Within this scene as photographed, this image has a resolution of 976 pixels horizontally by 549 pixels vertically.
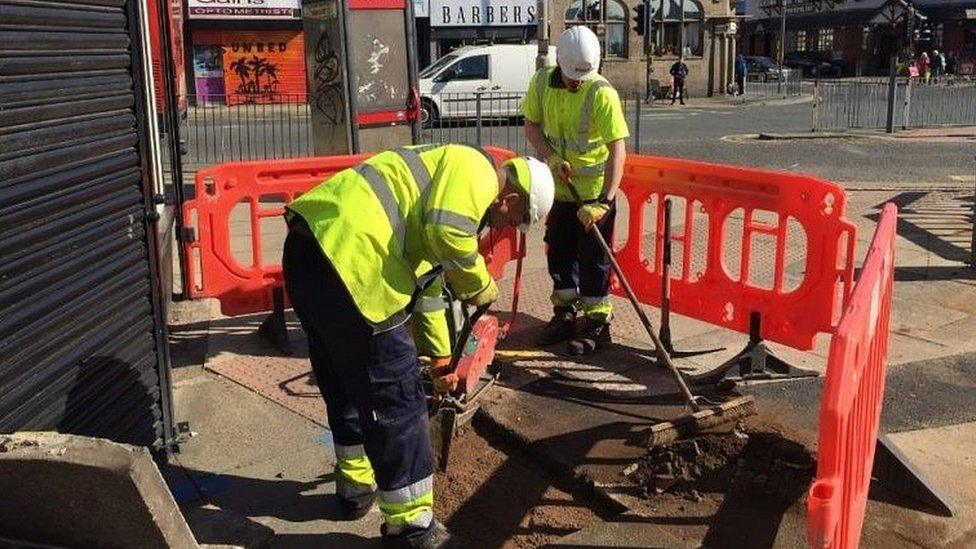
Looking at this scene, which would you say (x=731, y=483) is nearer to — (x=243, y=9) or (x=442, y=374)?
(x=442, y=374)

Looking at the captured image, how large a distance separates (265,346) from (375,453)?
2.68m

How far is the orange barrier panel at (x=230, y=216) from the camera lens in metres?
5.86

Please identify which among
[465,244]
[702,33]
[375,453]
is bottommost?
[375,453]

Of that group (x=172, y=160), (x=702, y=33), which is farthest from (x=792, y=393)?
(x=702, y=33)

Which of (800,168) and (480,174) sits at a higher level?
(480,174)

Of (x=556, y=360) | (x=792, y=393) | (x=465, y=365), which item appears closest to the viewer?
(x=465, y=365)

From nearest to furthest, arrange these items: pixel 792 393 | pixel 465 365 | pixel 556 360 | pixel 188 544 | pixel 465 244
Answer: pixel 188 544 < pixel 465 244 < pixel 465 365 < pixel 792 393 < pixel 556 360

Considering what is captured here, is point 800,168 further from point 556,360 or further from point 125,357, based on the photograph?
point 125,357

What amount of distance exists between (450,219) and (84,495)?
1397 mm

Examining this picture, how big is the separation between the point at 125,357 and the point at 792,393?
10.7 feet

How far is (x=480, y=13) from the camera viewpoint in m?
32.7

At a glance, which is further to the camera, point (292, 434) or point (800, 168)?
point (800, 168)

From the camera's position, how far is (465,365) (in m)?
4.29

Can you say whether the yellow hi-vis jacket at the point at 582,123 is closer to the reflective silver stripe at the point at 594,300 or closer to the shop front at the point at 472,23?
the reflective silver stripe at the point at 594,300
